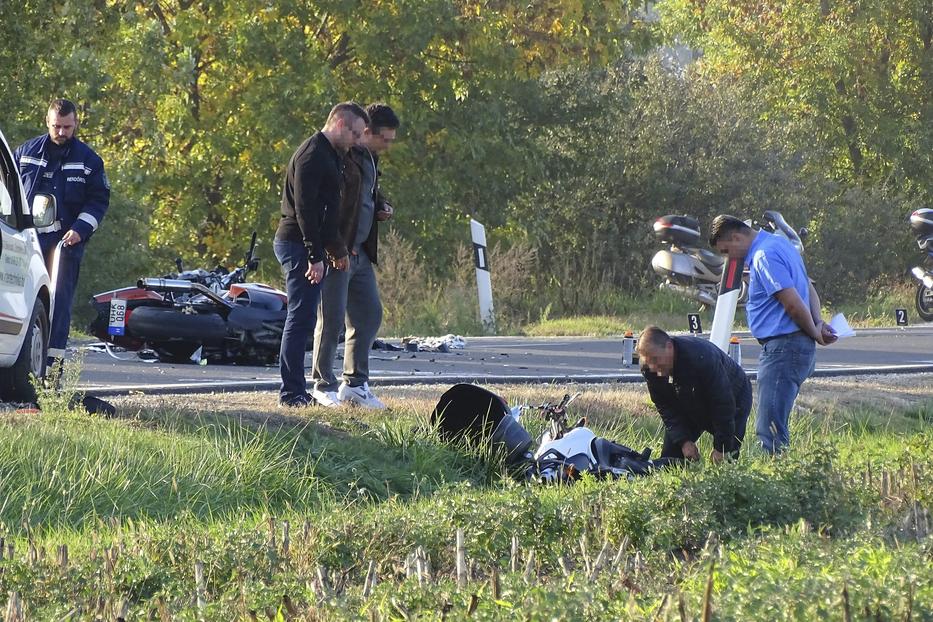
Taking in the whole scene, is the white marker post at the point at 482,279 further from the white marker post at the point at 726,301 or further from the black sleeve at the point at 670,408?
the black sleeve at the point at 670,408

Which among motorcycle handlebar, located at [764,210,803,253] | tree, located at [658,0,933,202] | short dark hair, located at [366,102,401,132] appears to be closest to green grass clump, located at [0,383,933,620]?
short dark hair, located at [366,102,401,132]

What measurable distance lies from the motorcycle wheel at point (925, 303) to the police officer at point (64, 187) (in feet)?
55.6

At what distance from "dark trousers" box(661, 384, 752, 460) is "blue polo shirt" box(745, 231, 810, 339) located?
0.42 meters

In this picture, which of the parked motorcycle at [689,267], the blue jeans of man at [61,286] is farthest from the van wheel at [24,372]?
the parked motorcycle at [689,267]

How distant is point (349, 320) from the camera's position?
1056 cm

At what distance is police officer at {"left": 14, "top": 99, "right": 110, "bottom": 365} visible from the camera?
10.7 m

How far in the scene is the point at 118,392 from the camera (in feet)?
36.6

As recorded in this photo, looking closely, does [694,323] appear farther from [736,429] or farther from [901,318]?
[736,429]

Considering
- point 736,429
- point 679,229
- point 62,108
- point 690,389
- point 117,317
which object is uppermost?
point 62,108

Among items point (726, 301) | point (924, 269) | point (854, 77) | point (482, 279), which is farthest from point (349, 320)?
point (854, 77)

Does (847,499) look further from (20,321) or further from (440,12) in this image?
(440,12)

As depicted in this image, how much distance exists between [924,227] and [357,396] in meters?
16.2

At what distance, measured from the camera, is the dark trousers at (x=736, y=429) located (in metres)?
9.21

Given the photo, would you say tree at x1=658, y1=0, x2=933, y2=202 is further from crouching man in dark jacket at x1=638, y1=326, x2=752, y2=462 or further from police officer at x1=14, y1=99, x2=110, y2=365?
crouching man in dark jacket at x1=638, y1=326, x2=752, y2=462
